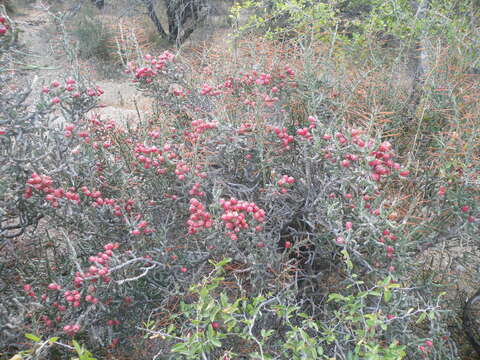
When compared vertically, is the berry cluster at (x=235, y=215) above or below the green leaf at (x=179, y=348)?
above

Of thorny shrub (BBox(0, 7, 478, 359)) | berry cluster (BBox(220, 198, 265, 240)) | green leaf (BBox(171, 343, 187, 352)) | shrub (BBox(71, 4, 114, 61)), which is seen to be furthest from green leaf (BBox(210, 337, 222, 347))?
shrub (BBox(71, 4, 114, 61))

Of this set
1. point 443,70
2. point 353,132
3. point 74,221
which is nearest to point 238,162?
point 353,132

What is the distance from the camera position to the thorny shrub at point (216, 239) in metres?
1.49

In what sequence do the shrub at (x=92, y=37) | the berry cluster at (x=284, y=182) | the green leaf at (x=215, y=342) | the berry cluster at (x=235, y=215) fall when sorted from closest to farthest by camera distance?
1. the green leaf at (x=215, y=342)
2. the berry cluster at (x=235, y=215)
3. the berry cluster at (x=284, y=182)
4. the shrub at (x=92, y=37)

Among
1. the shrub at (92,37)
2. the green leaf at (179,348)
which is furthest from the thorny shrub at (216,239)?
the shrub at (92,37)

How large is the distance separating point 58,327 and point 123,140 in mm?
1357

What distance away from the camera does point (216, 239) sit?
1616 mm

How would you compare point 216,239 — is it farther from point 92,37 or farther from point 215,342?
point 92,37

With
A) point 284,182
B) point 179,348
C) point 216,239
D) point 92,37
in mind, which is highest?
point 284,182

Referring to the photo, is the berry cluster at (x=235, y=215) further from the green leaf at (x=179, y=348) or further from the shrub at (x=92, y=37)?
the shrub at (x=92, y=37)

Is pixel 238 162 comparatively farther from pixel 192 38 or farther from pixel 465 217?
pixel 192 38

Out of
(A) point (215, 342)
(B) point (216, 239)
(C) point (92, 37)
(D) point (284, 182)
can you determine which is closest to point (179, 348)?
(A) point (215, 342)

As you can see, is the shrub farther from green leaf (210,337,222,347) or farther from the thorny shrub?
green leaf (210,337,222,347)

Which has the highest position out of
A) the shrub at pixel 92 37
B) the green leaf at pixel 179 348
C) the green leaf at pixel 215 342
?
the green leaf at pixel 215 342
